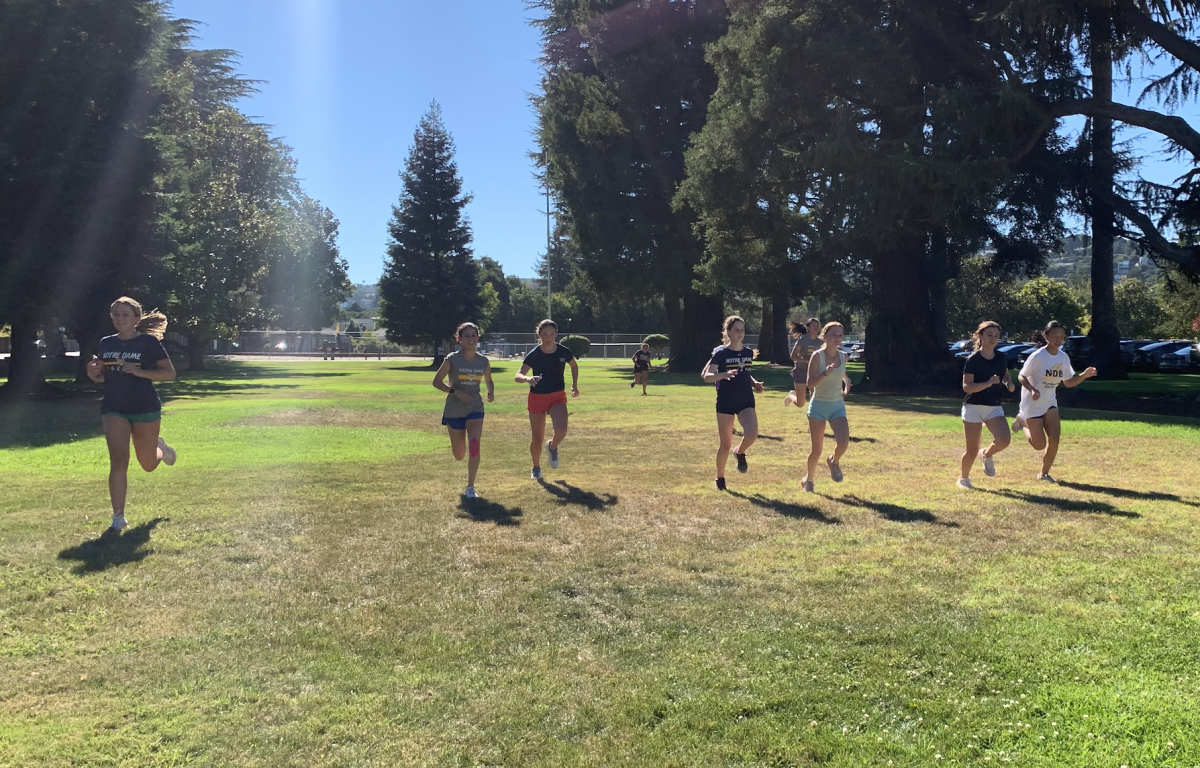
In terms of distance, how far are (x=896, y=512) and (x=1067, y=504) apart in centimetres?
183

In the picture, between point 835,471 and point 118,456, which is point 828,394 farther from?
point 118,456

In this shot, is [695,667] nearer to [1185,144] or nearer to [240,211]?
[1185,144]

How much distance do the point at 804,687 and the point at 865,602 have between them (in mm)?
1480

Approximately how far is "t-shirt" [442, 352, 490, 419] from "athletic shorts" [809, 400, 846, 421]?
361cm

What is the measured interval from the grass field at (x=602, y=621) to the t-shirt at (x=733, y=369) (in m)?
1.13

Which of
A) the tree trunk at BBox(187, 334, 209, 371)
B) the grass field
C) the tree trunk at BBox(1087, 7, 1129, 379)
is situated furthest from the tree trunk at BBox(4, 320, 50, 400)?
the tree trunk at BBox(1087, 7, 1129, 379)

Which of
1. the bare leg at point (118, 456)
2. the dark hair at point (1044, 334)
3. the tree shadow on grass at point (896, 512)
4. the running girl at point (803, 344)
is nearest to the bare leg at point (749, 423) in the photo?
the tree shadow on grass at point (896, 512)

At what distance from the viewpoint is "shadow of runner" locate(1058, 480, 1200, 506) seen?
29.5 feet

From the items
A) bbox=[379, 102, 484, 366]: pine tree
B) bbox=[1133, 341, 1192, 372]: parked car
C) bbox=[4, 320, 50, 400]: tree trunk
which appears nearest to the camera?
bbox=[4, 320, 50, 400]: tree trunk

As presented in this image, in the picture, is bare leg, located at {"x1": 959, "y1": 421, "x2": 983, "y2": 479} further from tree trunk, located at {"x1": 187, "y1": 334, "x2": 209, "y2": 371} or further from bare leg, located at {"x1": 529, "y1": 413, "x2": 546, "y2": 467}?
tree trunk, located at {"x1": 187, "y1": 334, "x2": 209, "y2": 371}

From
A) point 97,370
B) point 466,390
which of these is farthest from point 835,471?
point 97,370

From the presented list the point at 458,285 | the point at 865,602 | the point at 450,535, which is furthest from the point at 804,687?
the point at 458,285

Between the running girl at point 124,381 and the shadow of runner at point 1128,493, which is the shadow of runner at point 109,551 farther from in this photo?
the shadow of runner at point 1128,493

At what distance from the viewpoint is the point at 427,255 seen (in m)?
58.0
